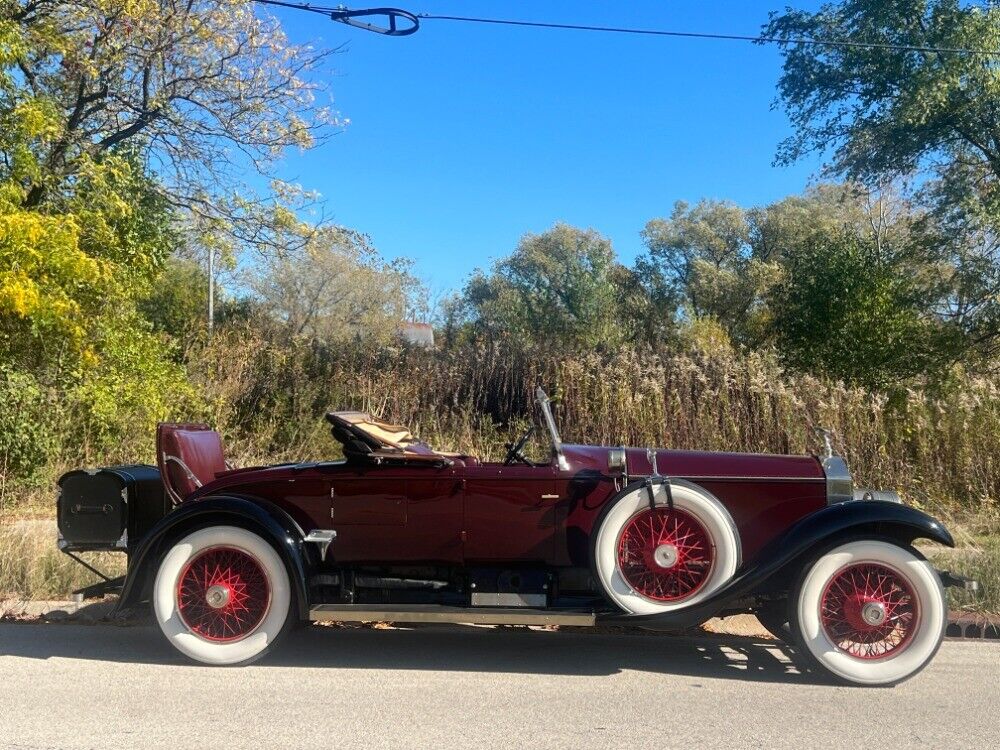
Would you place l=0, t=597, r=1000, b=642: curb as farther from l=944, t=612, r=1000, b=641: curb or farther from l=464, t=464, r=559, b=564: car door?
l=464, t=464, r=559, b=564: car door

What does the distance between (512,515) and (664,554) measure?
2.74 ft

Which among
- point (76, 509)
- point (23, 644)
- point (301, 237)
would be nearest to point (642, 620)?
point (76, 509)

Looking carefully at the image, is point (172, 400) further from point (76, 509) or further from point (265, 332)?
point (76, 509)

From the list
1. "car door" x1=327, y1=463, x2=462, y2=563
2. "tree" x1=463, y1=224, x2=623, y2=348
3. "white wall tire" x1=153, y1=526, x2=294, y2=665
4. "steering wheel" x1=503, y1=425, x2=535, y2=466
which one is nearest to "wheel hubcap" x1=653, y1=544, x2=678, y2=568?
"steering wheel" x1=503, y1=425, x2=535, y2=466

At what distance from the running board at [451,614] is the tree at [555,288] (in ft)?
45.3

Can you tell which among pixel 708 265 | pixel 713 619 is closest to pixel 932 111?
pixel 713 619

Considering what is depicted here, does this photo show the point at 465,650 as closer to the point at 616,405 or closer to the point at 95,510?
the point at 95,510

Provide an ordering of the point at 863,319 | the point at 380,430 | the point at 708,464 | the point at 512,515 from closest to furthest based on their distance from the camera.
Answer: the point at 512,515, the point at 708,464, the point at 380,430, the point at 863,319

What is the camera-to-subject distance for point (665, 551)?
4617 millimetres

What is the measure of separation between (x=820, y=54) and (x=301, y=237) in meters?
8.55

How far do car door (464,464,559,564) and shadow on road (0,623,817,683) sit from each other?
72 cm

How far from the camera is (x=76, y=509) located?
16.9 feet

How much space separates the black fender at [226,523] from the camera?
477cm

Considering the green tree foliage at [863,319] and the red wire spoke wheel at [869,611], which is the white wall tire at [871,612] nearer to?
the red wire spoke wheel at [869,611]
